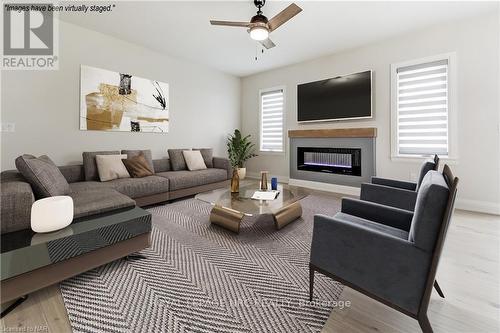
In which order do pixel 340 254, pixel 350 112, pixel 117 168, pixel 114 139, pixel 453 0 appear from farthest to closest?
1. pixel 350 112
2. pixel 114 139
3. pixel 117 168
4. pixel 453 0
5. pixel 340 254

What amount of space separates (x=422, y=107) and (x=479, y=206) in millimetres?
1658

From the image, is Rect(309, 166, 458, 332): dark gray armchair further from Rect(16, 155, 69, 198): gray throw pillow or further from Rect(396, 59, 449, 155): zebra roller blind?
Rect(396, 59, 449, 155): zebra roller blind

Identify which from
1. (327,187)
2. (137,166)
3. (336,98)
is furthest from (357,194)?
(137,166)

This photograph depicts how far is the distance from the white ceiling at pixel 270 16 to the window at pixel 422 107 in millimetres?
656

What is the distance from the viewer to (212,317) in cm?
131

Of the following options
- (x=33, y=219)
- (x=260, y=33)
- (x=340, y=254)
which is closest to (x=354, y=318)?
(x=340, y=254)

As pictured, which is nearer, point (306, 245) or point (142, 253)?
point (142, 253)

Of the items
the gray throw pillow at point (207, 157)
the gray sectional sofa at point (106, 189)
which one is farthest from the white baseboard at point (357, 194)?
the gray throw pillow at point (207, 157)

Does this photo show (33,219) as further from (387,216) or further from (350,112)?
(350,112)

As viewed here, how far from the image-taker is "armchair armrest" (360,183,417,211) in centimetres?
203

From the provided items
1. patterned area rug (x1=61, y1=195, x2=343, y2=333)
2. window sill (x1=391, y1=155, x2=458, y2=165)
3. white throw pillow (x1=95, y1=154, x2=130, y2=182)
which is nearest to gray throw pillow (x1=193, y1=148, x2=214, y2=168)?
white throw pillow (x1=95, y1=154, x2=130, y2=182)

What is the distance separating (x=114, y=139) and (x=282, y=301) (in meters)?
3.80

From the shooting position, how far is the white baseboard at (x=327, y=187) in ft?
13.8

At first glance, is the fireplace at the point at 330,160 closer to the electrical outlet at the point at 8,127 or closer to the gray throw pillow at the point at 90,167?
the gray throw pillow at the point at 90,167
